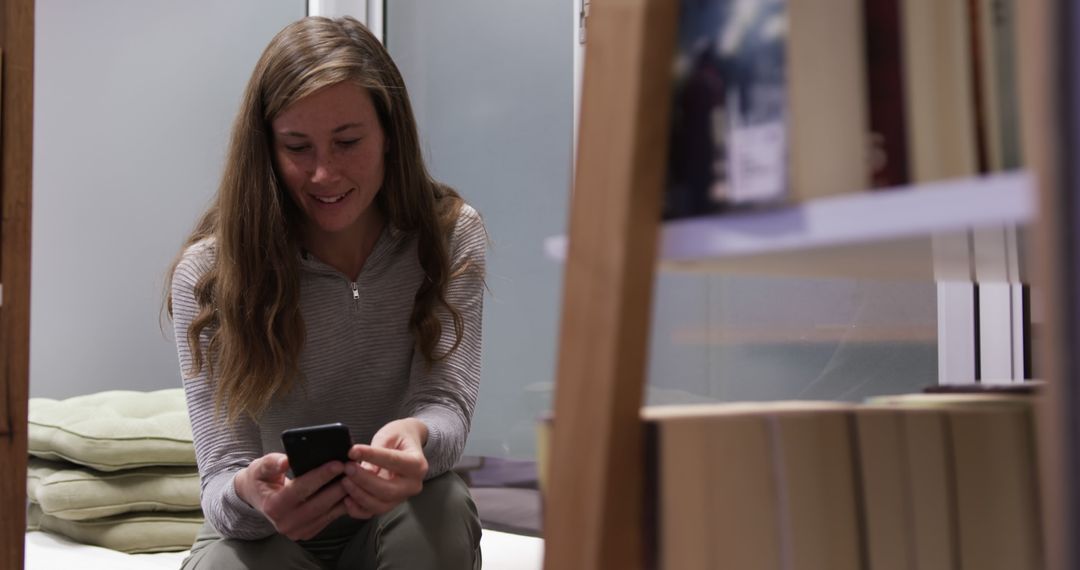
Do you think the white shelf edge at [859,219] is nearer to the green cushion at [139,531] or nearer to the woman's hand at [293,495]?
the woman's hand at [293,495]

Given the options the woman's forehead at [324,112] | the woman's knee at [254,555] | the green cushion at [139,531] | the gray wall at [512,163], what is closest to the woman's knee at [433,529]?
the woman's knee at [254,555]

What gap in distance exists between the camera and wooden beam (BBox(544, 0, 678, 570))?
21.4 inches

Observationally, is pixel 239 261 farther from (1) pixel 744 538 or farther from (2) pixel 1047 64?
(2) pixel 1047 64

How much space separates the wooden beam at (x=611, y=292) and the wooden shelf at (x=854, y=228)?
0.10 ft

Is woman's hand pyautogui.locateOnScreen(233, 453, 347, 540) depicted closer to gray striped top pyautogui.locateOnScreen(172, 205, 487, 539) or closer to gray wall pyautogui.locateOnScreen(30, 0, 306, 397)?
gray striped top pyautogui.locateOnScreen(172, 205, 487, 539)

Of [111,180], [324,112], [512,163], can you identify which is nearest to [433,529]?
[324,112]

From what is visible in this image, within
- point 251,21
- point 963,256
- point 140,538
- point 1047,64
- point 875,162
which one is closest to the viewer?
point 1047,64

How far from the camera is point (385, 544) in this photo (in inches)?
50.7

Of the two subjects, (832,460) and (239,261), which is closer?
(832,460)

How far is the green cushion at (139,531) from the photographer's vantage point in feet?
5.98

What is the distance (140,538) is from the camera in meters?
1.82

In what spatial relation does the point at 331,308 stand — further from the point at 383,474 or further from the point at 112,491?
the point at 112,491

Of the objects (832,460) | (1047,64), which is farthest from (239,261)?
(1047,64)

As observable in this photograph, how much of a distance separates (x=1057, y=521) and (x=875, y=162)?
0.67 feet
